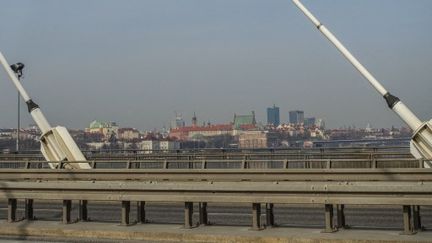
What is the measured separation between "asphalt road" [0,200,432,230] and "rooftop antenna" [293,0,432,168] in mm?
6317

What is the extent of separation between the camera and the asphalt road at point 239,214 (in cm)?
1112

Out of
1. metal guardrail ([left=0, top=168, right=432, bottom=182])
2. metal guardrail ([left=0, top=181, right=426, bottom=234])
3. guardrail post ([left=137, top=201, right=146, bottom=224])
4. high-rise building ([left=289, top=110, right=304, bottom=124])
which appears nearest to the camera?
metal guardrail ([left=0, top=181, right=426, bottom=234])

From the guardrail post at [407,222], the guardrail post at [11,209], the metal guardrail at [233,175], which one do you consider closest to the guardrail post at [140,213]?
the guardrail post at [11,209]

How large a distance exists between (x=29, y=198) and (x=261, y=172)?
8.53m

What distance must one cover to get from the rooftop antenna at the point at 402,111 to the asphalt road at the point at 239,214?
632 centimetres

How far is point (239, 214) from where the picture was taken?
1302 cm

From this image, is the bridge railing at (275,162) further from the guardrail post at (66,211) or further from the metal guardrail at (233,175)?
the guardrail post at (66,211)

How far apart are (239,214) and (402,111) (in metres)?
10.6

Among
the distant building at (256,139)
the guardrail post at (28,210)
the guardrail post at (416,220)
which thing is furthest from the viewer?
the distant building at (256,139)

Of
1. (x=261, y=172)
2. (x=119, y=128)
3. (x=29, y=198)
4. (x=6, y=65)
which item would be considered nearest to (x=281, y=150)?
(x=261, y=172)

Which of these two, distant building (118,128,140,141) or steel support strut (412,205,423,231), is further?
distant building (118,128,140,141)

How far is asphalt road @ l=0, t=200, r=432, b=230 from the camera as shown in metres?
11.1

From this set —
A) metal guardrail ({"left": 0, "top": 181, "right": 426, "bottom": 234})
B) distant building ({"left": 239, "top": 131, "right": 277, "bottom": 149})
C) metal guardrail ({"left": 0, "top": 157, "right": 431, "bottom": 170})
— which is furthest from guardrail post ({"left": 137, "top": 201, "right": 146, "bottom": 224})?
distant building ({"left": 239, "top": 131, "right": 277, "bottom": 149})

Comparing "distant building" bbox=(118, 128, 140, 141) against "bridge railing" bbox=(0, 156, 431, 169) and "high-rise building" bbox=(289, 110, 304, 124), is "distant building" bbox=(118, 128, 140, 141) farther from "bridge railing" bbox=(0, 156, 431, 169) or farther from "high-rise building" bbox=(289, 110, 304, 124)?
"bridge railing" bbox=(0, 156, 431, 169)
